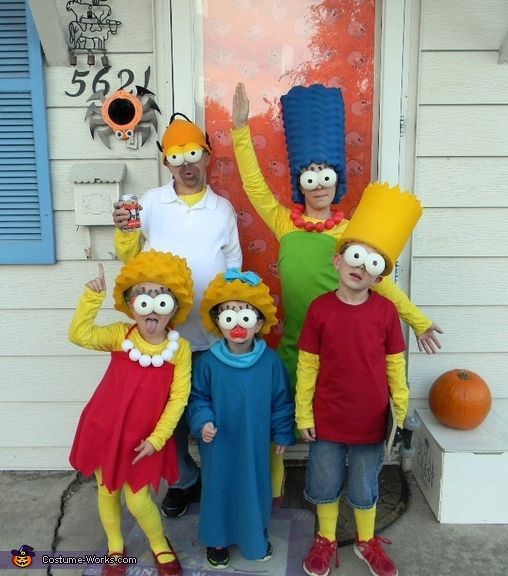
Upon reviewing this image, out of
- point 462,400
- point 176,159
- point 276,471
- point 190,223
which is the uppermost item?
point 176,159

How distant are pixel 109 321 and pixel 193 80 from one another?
4.28ft

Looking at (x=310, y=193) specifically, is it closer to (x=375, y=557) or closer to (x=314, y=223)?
(x=314, y=223)

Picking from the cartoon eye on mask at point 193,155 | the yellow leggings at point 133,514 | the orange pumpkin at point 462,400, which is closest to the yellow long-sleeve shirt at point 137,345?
the yellow leggings at point 133,514

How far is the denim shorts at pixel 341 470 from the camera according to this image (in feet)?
7.86

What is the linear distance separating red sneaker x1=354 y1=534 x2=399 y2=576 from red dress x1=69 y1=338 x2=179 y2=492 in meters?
0.91

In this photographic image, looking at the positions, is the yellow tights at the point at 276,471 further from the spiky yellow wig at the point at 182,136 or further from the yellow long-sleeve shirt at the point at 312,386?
the spiky yellow wig at the point at 182,136

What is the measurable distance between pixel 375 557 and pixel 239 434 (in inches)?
30.5

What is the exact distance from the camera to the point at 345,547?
8.49 ft

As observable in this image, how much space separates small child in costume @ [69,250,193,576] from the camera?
2.26 meters

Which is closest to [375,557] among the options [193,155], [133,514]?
[133,514]

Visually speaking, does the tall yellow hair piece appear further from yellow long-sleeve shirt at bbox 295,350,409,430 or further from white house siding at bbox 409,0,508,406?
white house siding at bbox 409,0,508,406

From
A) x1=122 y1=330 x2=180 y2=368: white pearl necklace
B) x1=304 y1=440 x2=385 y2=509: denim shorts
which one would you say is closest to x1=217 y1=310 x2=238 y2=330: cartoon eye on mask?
x1=122 y1=330 x2=180 y2=368: white pearl necklace

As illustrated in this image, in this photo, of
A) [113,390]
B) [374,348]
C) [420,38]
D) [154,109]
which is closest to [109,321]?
[113,390]

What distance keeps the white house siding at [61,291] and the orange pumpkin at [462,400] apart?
5.68ft
